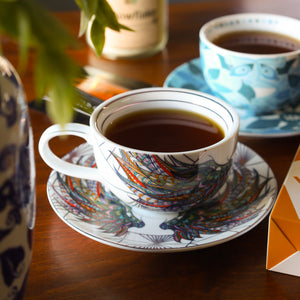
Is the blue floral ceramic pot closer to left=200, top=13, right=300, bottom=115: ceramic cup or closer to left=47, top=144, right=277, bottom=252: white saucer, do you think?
left=47, top=144, right=277, bottom=252: white saucer

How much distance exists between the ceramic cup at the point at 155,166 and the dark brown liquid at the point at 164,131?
10mm

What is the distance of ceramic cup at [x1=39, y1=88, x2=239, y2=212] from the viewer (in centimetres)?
42

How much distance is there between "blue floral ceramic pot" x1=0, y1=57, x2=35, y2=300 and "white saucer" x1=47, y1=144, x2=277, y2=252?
10 centimetres

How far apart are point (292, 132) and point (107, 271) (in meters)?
0.29

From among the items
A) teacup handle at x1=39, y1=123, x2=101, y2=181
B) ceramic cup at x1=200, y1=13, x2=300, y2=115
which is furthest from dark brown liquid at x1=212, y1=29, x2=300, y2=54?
teacup handle at x1=39, y1=123, x2=101, y2=181

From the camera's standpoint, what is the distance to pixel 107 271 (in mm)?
427

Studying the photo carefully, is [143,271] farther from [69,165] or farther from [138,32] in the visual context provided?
[138,32]

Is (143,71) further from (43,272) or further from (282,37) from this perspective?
(43,272)

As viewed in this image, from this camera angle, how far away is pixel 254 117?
2.12 ft

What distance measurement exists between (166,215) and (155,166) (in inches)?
2.6

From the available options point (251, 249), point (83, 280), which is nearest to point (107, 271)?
point (83, 280)

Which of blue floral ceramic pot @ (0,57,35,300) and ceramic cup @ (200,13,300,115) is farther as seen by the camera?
ceramic cup @ (200,13,300,115)

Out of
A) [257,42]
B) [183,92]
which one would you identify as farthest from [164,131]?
[257,42]

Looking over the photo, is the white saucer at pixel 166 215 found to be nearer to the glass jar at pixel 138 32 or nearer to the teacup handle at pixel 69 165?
the teacup handle at pixel 69 165
